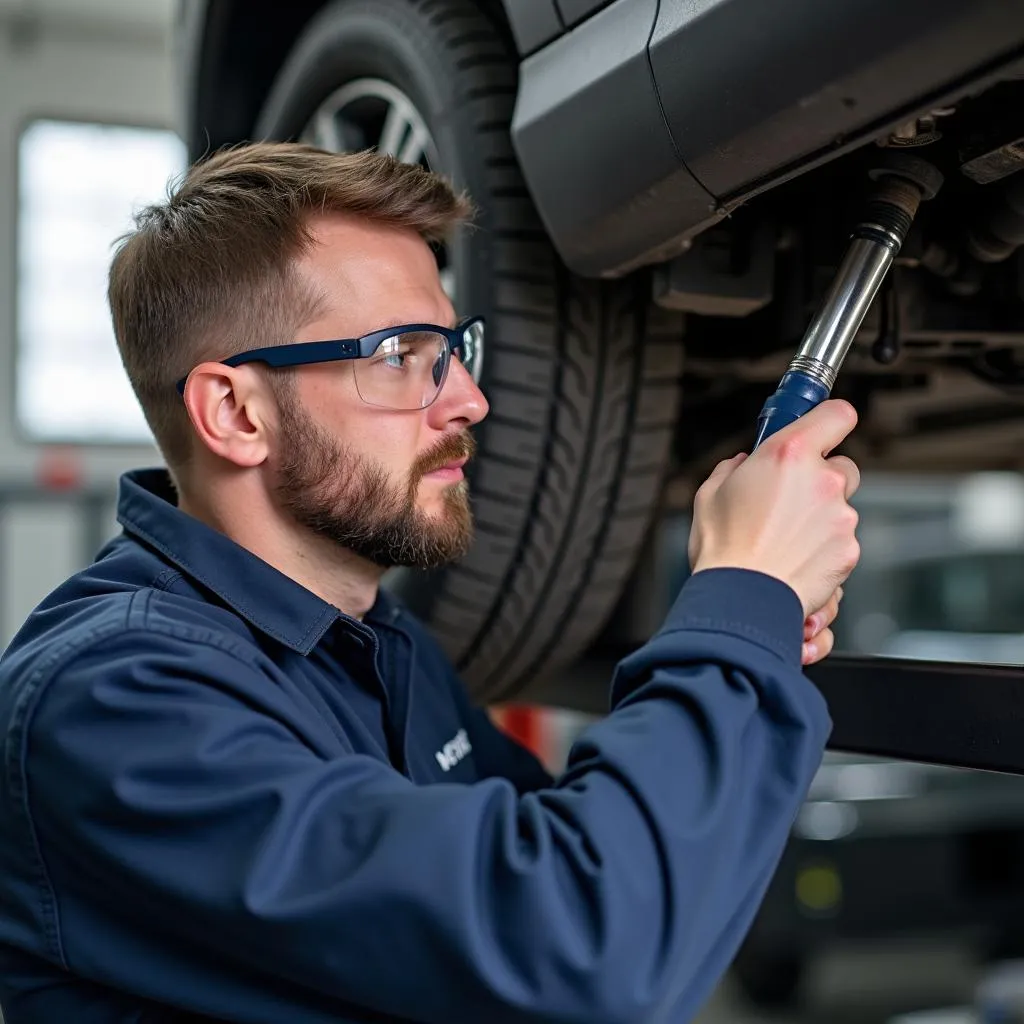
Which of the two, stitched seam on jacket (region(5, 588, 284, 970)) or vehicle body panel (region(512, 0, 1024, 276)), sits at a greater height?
vehicle body panel (region(512, 0, 1024, 276))

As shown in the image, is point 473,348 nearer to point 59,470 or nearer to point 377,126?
point 377,126

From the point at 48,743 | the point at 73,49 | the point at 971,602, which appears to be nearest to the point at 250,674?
the point at 48,743

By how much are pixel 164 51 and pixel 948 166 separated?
20.1ft

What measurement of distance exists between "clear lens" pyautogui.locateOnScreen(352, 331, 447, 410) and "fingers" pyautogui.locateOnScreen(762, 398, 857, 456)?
262 millimetres

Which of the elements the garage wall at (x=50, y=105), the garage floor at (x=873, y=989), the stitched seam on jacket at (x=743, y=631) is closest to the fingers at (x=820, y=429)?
the stitched seam on jacket at (x=743, y=631)

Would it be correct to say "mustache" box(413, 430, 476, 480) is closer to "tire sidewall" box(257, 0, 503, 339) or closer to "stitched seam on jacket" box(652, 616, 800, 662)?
"tire sidewall" box(257, 0, 503, 339)

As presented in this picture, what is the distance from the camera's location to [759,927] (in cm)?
291

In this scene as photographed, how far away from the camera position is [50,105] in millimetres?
5934

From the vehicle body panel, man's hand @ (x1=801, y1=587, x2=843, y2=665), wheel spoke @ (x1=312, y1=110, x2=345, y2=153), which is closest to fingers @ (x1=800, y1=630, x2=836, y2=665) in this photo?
man's hand @ (x1=801, y1=587, x2=843, y2=665)

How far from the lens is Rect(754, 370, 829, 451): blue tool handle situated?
75 centimetres

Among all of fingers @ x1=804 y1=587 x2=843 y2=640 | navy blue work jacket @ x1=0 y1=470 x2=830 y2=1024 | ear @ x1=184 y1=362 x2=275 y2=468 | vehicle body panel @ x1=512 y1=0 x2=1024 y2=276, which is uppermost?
vehicle body panel @ x1=512 y1=0 x2=1024 y2=276

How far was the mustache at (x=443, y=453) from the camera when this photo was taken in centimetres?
91

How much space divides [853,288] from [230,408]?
1.32ft

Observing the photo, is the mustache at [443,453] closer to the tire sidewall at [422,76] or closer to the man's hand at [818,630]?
the tire sidewall at [422,76]
